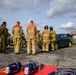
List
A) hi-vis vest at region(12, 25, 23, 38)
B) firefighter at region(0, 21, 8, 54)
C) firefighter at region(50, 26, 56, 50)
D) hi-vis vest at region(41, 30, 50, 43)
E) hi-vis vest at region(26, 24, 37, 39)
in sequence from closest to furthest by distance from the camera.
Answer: hi-vis vest at region(26, 24, 37, 39), hi-vis vest at region(12, 25, 23, 38), firefighter at region(0, 21, 8, 54), hi-vis vest at region(41, 30, 50, 43), firefighter at region(50, 26, 56, 50)

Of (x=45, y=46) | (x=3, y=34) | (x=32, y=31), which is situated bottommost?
(x=45, y=46)

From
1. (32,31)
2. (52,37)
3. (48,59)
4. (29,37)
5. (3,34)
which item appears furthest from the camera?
(52,37)

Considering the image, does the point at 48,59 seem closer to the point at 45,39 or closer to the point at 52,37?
the point at 45,39

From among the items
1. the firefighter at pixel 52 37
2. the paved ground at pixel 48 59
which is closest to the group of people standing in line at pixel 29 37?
the firefighter at pixel 52 37

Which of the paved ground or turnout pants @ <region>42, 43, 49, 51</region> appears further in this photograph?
turnout pants @ <region>42, 43, 49, 51</region>

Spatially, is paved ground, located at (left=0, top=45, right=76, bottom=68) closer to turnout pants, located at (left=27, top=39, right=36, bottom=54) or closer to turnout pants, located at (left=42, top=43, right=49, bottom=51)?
turnout pants, located at (left=27, top=39, right=36, bottom=54)

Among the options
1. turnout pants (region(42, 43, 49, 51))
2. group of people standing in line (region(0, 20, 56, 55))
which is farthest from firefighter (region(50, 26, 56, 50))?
turnout pants (region(42, 43, 49, 51))

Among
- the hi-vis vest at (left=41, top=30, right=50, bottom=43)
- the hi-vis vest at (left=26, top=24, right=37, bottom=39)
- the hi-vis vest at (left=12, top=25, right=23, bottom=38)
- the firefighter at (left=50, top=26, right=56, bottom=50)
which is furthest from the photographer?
the firefighter at (left=50, top=26, right=56, bottom=50)

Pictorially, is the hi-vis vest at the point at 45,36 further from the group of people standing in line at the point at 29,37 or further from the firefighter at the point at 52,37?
the firefighter at the point at 52,37

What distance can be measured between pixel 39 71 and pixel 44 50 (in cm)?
1036

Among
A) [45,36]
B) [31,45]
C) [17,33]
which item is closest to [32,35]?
[31,45]

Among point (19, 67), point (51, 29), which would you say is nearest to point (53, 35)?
point (51, 29)

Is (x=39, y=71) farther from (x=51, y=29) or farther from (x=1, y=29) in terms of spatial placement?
(x=51, y=29)

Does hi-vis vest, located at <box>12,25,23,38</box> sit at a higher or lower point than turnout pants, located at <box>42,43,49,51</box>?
higher
